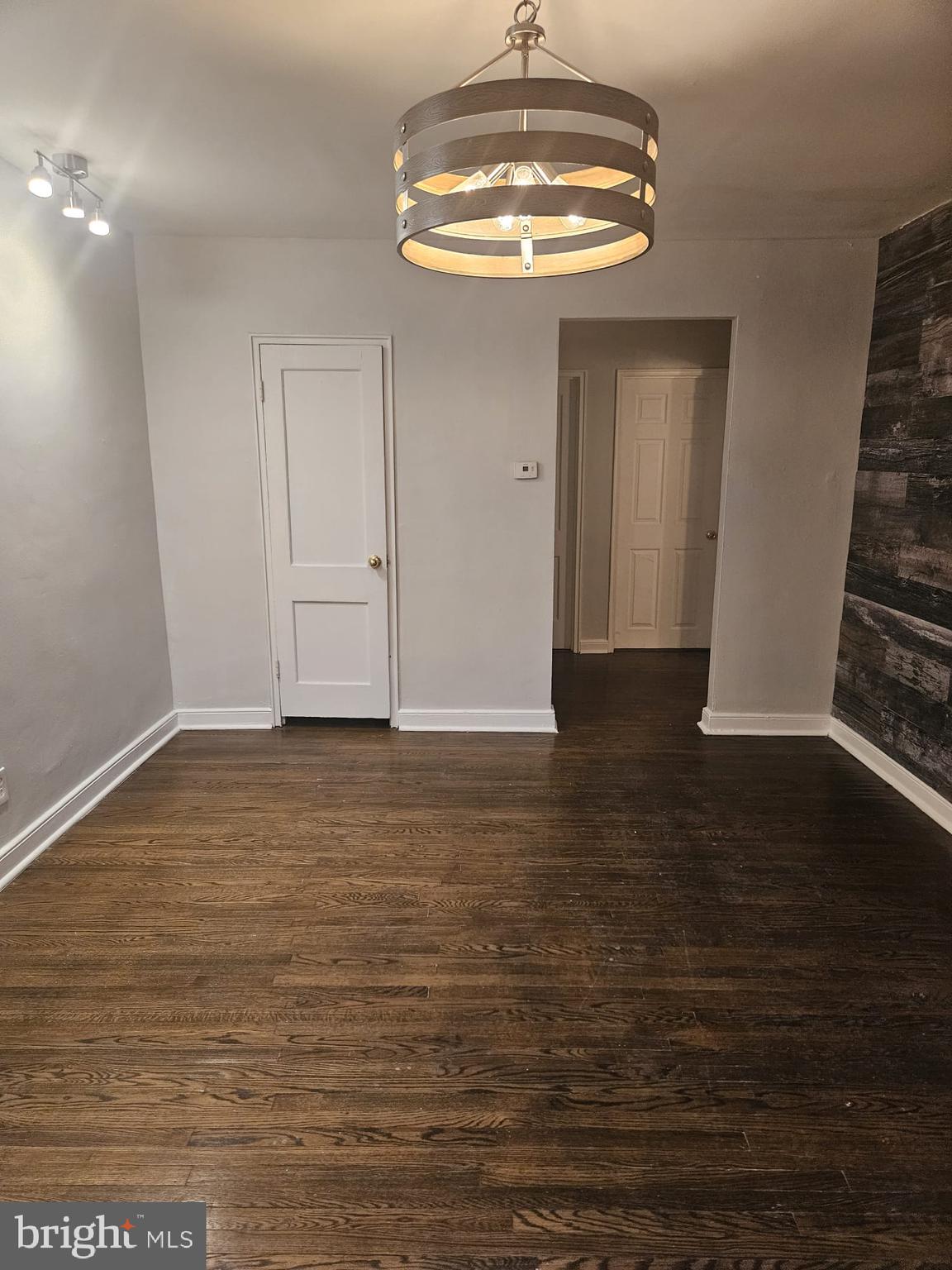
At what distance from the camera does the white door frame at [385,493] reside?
3.84 m

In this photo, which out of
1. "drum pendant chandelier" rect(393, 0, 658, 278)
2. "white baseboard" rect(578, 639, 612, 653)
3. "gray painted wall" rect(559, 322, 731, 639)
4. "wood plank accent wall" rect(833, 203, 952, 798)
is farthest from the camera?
"white baseboard" rect(578, 639, 612, 653)

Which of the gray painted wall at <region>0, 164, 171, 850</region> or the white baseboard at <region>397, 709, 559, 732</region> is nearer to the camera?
A: the gray painted wall at <region>0, 164, 171, 850</region>

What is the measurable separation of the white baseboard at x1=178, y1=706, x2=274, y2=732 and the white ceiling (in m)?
2.53

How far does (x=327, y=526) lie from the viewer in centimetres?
405

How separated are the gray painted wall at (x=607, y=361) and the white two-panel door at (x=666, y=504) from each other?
0.26ft

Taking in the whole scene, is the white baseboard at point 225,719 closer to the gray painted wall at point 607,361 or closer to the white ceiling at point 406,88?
the white ceiling at point 406,88

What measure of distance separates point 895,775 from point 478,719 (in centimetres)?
211

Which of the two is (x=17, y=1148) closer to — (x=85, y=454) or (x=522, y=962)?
(x=522, y=962)

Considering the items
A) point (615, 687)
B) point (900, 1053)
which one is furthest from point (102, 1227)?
point (615, 687)

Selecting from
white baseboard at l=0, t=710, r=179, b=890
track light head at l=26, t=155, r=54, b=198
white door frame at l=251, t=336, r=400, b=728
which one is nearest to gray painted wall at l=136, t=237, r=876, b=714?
white door frame at l=251, t=336, r=400, b=728

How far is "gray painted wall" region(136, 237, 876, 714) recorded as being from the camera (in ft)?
12.3
